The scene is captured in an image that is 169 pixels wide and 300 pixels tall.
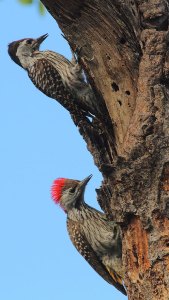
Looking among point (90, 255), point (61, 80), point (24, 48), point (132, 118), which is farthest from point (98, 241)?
point (24, 48)

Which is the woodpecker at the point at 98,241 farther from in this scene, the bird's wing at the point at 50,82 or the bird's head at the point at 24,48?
the bird's head at the point at 24,48

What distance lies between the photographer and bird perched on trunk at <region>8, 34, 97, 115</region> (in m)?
5.68

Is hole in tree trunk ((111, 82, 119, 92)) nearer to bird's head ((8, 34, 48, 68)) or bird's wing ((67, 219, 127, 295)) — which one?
bird's wing ((67, 219, 127, 295))

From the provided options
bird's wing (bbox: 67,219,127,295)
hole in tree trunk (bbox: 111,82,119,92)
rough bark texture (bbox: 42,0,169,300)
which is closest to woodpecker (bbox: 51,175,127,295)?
bird's wing (bbox: 67,219,127,295)

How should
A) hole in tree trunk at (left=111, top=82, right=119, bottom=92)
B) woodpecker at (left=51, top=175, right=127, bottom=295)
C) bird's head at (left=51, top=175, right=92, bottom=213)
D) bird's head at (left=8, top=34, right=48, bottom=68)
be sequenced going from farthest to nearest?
bird's head at (left=8, top=34, right=48, bottom=68), bird's head at (left=51, top=175, right=92, bottom=213), woodpecker at (left=51, top=175, right=127, bottom=295), hole in tree trunk at (left=111, top=82, right=119, bottom=92)

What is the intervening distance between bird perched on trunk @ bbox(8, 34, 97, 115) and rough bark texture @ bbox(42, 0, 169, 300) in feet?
1.46

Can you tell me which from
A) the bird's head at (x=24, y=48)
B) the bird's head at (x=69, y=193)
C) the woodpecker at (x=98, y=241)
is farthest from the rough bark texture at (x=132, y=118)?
the bird's head at (x=24, y=48)

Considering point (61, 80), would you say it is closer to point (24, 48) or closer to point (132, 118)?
point (24, 48)

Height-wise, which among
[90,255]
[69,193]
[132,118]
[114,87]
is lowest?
[90,255]

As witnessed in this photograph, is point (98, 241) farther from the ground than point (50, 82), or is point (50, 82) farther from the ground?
point (50, 82)

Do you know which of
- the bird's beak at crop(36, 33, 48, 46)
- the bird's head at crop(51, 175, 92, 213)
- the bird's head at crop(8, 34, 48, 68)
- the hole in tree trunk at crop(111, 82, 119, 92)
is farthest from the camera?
the bird's beak at crop(36, 33, 48, 46)

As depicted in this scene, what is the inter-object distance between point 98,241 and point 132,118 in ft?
5.55

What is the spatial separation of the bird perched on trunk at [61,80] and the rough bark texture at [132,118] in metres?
0.44

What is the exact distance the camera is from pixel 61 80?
608 centimetres
